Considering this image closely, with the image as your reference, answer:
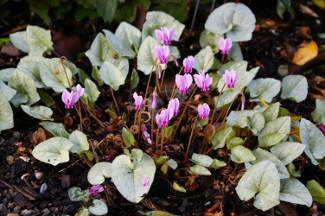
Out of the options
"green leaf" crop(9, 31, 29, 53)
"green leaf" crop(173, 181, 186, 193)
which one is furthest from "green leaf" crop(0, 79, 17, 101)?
"green leaf" crop(173, 181, 186, 193)

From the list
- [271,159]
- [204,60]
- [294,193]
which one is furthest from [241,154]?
[204,60]

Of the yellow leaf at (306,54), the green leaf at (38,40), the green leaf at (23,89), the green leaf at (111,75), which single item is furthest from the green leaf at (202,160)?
the yellow leaf at (306,54)

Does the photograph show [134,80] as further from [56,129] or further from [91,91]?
[56,129]

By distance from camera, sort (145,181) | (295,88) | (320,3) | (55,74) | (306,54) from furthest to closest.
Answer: (320,3)
(306,54)
(295,88)
(55,74)
(145,181)

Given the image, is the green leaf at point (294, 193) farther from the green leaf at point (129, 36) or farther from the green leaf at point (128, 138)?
the green leaf at point (129, 36)

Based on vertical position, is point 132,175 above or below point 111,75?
below

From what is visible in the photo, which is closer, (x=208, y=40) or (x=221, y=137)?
(x=221, y=137)
